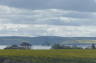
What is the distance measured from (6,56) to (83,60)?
14.8 meters

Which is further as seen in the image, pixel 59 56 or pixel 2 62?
pixel 59 56

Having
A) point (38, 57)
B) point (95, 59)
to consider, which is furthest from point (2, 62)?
point (95, 59)

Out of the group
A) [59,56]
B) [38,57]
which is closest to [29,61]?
[38,57]

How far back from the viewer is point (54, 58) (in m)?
76.7

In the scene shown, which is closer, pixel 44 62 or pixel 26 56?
pixel 44 62

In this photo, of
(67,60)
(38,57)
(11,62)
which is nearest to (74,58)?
(67,60)

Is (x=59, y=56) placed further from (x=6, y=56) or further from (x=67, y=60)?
(x=6, y=56)

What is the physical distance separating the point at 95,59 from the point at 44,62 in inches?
394

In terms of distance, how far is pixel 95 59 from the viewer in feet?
251

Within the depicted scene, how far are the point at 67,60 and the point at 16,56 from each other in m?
10.3

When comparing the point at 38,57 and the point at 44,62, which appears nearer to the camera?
the point at 44,62

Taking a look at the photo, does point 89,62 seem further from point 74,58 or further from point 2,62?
point 2,62

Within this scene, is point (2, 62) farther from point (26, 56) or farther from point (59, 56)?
point (59, 56)

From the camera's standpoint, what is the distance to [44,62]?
7262cm
